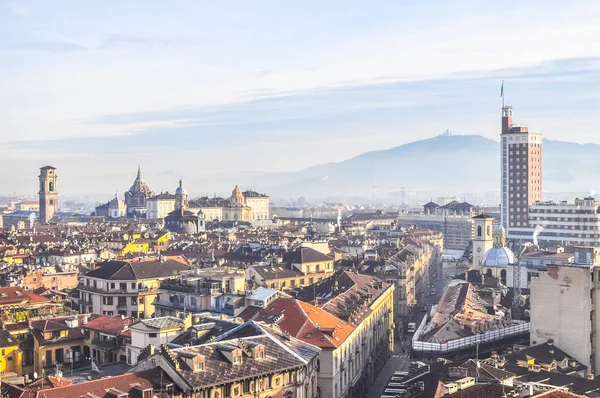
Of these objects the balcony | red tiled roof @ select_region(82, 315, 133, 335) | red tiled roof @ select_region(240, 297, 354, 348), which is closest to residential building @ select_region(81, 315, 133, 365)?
red tiled roof @ select_region(82, 315, 133, 335)

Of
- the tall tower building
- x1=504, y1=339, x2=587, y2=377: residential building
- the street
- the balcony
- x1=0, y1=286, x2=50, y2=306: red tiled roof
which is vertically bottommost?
the street

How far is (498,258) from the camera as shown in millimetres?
111500

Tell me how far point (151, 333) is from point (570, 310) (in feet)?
101

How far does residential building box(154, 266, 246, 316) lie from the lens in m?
75.0

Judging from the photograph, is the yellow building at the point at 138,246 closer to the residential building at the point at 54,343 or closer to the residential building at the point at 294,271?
the residential building at the point at 294,271

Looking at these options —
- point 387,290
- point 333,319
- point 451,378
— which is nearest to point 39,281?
point 387,290

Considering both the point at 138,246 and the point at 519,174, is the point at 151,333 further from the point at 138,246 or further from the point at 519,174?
the point at 519,174

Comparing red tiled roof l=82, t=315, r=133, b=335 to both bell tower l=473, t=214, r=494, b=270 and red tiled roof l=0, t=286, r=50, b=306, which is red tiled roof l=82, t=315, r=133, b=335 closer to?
red tiled roof l=0, t=286, r=50, b=306

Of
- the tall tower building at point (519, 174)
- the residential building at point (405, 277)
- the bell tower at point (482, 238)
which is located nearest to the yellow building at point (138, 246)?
the residential building at point (405, 277)

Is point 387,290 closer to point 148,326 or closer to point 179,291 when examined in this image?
point 179,291

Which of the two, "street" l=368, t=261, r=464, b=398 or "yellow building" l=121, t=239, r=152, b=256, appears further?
"yellow building" l=121, t=239, r=152, b=256

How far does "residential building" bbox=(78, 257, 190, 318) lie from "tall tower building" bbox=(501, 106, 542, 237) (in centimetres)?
10898

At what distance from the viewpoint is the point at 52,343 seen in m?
59.7

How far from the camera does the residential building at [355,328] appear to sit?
6000 cm
